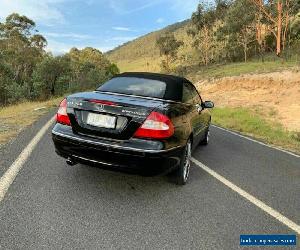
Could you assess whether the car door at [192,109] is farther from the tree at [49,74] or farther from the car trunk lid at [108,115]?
the tree at [49,74]

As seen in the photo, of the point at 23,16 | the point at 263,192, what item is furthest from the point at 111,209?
the point at 23,16

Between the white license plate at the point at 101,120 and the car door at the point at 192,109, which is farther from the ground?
the white license plate at the point at 101,120

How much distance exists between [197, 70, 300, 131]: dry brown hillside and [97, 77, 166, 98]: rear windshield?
15.3 meters

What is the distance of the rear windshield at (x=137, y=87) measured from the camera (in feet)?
19.6

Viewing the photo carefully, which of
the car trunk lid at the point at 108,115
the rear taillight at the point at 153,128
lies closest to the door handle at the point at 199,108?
the car trunk lid at the point at 108,115

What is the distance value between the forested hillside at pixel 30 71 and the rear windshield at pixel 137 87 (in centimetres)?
3345

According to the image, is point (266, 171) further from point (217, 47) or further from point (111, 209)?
point (217, 47)

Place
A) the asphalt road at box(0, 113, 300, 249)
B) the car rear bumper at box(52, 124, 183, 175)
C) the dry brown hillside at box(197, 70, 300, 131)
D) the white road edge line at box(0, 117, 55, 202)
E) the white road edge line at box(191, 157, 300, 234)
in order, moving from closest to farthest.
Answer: the asphalt road at box(0, 113, 300, 249) < the white road edge line at box(191, 157, 300, 234) < the car rear bumper at box(52, 124, 183, 175) < the white road edge line at box(0, 117, 55, 202) < the dry brown hillside at box(197, 70, 300, 131)

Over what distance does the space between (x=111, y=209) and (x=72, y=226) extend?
0.64 metres

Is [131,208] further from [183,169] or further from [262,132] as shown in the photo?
[262,132]

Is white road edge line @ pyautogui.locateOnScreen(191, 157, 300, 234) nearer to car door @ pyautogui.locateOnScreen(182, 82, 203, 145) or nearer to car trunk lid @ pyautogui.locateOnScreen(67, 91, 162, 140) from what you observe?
car door @ pyautogui.locateOnScreen(182, 82, 203, 145)

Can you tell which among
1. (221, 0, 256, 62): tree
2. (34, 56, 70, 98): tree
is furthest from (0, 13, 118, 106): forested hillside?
(221, 0, 256, 62): tree

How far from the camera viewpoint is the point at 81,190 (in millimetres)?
5254

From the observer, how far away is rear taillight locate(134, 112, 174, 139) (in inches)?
194
